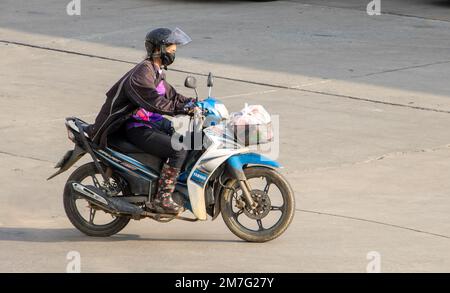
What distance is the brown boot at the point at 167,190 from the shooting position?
8969 millimetres

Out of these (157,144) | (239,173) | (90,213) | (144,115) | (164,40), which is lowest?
(90,213)

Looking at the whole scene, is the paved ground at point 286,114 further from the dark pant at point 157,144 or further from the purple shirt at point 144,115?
the purple shirt at point 144,115

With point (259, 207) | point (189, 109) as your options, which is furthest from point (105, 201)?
point (259, 207)

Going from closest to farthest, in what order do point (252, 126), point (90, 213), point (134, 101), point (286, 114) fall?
point (252, 126) → point (134, 101) → point (90, 213) → point (286, 114)

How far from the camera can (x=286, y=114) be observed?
13633 mm

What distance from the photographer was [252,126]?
8750mm

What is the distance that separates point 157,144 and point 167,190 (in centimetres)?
35

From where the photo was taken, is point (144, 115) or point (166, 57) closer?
point (166, 57)

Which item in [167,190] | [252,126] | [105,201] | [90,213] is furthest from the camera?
[90,213]

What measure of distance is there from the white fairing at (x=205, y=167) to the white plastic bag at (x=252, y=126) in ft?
0.33

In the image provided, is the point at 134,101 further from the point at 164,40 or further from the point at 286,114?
the point at 286,114

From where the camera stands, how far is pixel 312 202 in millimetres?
10359

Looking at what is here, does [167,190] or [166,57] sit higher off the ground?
[166,57]

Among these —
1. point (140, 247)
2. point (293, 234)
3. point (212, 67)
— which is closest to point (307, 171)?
point (293, 234)
